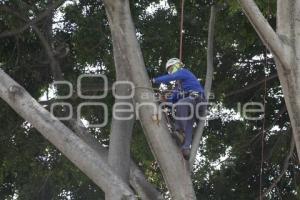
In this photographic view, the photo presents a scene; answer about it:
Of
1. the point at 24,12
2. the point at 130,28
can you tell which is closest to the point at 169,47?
the point at 24,12

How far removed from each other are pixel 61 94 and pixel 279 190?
14.0ft

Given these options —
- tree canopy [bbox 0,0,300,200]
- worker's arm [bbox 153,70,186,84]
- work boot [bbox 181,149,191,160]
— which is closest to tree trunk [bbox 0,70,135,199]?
work boot [bbox 181,149,191,160]

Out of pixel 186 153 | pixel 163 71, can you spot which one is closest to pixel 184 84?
pixel 186 153

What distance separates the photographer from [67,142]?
15.9 ft

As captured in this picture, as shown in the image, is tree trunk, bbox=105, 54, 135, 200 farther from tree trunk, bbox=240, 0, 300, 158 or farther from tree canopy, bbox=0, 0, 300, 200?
tree canopy, bbox=0, 0, 300, 200

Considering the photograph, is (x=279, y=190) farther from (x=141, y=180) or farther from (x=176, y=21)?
(x=141, y=180)

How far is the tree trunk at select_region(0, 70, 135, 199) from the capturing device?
477 centimetres

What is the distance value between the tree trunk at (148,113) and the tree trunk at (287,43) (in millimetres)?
961

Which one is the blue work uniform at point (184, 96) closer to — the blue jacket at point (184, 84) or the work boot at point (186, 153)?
the blue jacket at point (184, 84)

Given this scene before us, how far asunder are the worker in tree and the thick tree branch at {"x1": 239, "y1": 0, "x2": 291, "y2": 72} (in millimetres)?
1300

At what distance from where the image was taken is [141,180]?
6.15m

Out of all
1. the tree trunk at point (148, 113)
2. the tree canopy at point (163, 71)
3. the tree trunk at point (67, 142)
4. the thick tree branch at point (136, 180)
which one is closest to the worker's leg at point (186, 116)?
the thick tree branch at point (136, 180)

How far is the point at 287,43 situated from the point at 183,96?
5.35 ft

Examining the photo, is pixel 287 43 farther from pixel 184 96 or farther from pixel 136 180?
pixel 136 180
